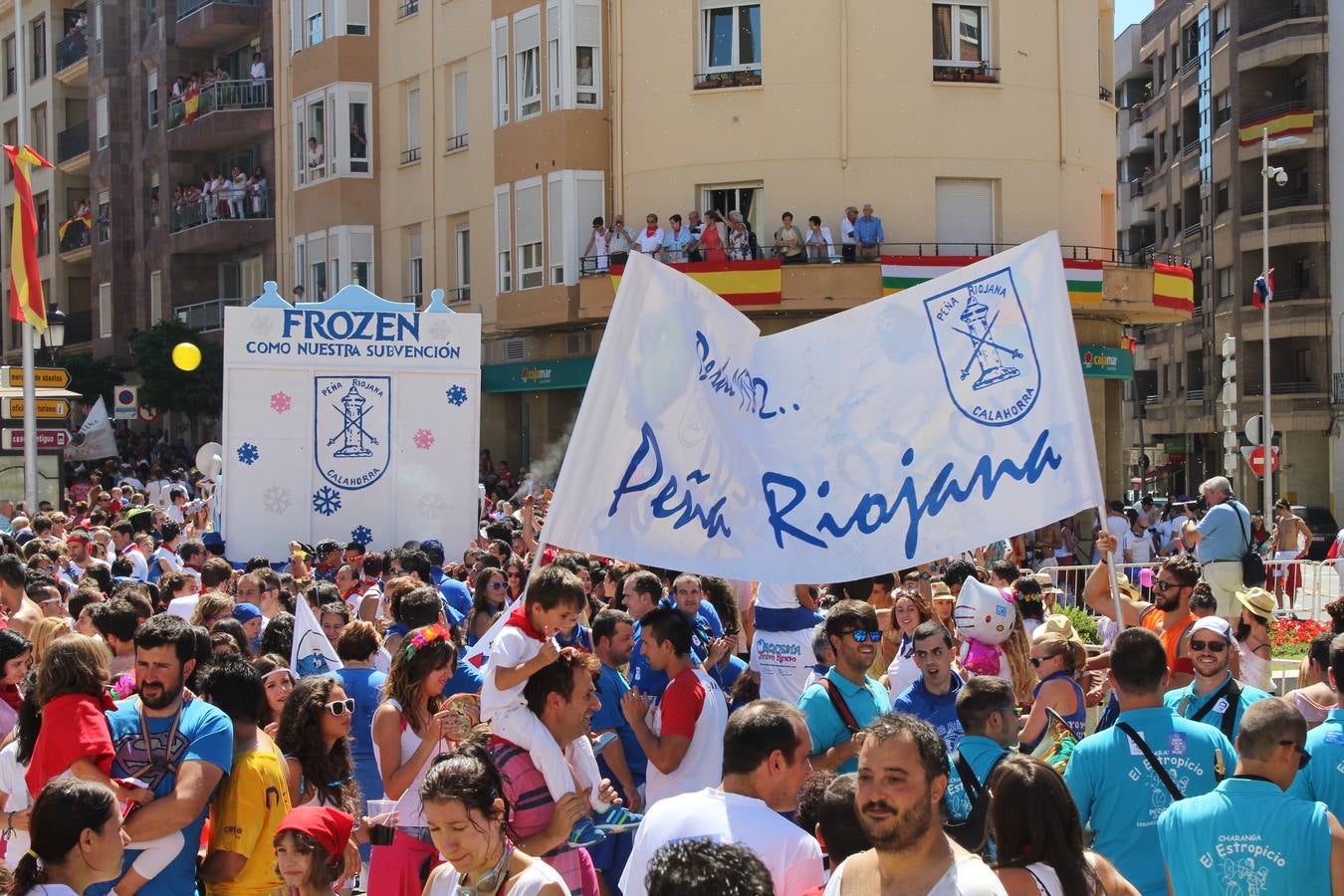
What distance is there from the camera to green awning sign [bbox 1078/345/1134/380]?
2922 centimetres

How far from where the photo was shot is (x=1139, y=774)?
5848mm

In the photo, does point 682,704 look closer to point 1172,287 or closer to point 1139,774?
point 1139,774

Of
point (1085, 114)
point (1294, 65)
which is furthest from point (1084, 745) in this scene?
point (1294, 65)

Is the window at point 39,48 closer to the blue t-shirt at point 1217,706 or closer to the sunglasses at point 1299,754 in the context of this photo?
the blue t-shirt at point 1217,706

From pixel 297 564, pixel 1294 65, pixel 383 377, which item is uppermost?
pixel 1294 65

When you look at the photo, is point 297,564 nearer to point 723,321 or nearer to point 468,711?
point 723,321

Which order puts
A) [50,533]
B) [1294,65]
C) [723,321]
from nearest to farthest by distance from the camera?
[723,321]
[50,533]
[1294,65]

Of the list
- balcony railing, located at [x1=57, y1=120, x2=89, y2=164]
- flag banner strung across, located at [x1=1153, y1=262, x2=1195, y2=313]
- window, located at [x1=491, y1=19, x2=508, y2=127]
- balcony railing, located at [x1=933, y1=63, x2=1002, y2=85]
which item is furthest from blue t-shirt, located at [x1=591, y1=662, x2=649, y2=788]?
balcony railing, located at [x1=57, y1=120, x2=89, y2=164]

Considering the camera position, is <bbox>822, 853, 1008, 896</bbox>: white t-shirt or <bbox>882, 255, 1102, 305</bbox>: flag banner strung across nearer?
<bbox>822, 853, 1008, 896</bbox>: white t-shirt

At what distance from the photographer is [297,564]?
1451cm

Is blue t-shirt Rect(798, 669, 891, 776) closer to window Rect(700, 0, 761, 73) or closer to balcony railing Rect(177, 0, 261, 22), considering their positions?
window Rect(700, 0, 761, 73)

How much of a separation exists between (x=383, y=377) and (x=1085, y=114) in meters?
16.0

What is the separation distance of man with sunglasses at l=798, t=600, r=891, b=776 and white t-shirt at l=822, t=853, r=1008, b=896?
2.52 meters

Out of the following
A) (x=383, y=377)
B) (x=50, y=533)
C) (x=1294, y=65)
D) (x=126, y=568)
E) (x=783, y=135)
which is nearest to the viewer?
(x=126, y=568)
